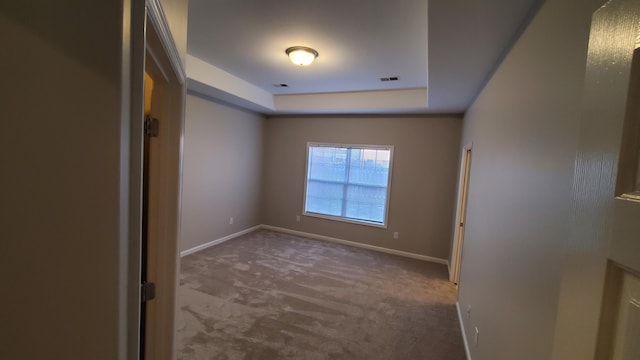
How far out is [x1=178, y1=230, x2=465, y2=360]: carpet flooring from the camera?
2.36m

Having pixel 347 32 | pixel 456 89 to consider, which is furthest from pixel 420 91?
pixel 347 32

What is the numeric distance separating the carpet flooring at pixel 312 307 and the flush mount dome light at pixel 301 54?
2589mm

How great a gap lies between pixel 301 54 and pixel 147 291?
2.41 meters

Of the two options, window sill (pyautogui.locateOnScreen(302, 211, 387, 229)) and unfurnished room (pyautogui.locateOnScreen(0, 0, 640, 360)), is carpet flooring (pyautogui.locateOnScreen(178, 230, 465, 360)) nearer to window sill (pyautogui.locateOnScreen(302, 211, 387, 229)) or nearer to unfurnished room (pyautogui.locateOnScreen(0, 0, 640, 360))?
unfurnished room (pyautogui.locateOnScreen(0, 0, 640, 360))

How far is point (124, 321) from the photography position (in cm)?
60

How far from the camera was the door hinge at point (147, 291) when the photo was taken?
48.0 inches

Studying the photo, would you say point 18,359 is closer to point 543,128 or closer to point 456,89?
point 543,128

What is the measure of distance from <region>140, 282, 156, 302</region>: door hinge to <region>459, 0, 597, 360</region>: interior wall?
1.48 meters

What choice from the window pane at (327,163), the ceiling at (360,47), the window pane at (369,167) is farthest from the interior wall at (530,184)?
the window pane at (327,163)

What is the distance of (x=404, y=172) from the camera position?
4.81 metres

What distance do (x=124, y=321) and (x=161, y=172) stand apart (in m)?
0.80

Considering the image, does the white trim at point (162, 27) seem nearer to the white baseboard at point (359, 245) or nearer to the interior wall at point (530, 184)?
the interior wall at point (530, 184)

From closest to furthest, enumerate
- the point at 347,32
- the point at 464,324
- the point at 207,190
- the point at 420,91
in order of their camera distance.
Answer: the point at 347,32, the point at 464,324, the point at 420,91, the point at 207,190

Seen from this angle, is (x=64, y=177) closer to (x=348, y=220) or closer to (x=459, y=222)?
(x=459, y=222)
